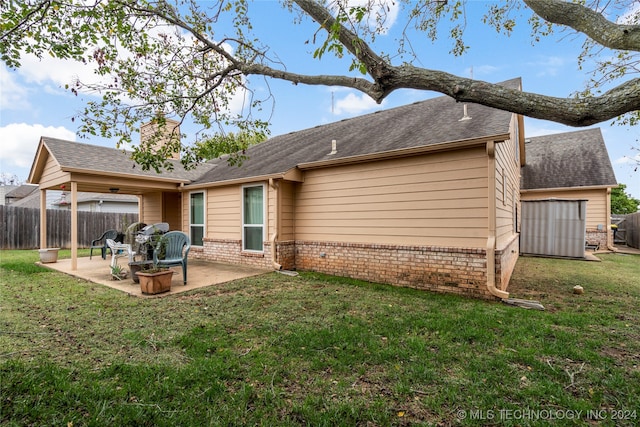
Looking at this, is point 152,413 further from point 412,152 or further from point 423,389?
point 412,152

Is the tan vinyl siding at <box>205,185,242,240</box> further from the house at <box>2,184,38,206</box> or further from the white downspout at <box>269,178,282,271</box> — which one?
the house at <box>2,184,38,206</box>

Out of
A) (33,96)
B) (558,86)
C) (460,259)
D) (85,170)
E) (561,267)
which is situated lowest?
(561,267)

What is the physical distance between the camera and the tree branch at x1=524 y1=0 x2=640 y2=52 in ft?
10.1

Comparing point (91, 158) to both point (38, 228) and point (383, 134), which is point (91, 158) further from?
point (383, 134)

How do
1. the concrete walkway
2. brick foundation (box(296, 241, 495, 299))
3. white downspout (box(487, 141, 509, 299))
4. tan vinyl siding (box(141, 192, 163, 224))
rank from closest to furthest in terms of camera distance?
1. white downspout (box(487, 141, 509, 299))
2. brick foundation (box(296, 241, 495, 299))
3. the concrete walkway
4. tan vinyl siding (box(141, 192, 163, 224))

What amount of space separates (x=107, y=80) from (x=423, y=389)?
6450 mm

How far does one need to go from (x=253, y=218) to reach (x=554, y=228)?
10.8m

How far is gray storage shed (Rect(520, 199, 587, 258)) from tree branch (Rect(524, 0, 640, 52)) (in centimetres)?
879

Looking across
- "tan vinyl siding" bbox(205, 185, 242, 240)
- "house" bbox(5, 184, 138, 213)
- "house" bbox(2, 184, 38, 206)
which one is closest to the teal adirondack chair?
"tan vinyl siding" bbox(205, 185, 242, 240)

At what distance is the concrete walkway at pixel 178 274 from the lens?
602cm

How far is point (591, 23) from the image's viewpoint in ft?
11.0

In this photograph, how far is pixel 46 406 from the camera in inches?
86.2

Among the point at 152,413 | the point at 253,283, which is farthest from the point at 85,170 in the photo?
the point at 152,413

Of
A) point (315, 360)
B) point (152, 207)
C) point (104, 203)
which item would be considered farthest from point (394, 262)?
point (104, 203)
